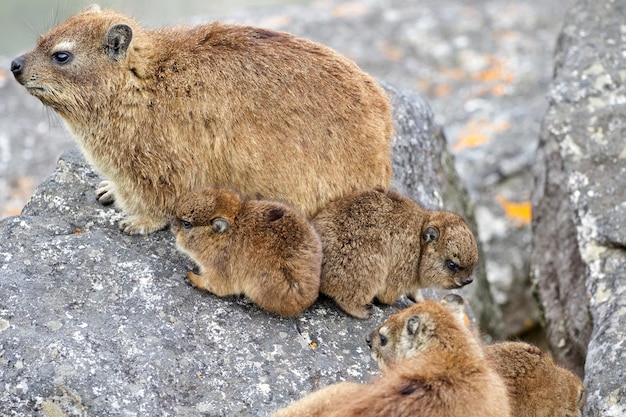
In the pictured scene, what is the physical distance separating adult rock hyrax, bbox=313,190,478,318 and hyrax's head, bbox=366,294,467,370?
0.68m

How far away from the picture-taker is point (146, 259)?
7.30 m

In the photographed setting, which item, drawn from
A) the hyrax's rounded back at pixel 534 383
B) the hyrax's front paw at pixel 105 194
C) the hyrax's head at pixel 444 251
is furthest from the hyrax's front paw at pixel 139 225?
the hyrax's rounded back at pixel 534 383

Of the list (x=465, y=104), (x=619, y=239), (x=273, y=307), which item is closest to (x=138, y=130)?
(x=273, y=307)

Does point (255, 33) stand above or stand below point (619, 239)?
above

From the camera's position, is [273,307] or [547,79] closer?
[273,307]

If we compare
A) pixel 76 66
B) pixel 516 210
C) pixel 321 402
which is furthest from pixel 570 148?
pixel 76 66

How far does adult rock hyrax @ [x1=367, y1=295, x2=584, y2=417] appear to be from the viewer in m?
6.54

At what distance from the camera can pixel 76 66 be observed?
7535mm

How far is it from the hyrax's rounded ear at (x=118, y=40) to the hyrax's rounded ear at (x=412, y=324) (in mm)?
3319

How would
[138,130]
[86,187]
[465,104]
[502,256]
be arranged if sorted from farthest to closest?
[465,104] → [502,256] → [86,187] → [138,130]

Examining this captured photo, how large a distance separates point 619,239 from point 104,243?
4742mm

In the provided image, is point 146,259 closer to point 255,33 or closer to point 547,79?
point 255,33

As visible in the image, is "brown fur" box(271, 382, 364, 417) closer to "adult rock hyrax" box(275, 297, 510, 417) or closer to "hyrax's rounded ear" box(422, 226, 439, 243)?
"adult rock hyrax" box(275, 297, 510, 417)

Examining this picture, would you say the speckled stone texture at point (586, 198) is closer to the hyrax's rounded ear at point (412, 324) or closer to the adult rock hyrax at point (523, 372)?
the adult rock hyrax at point (523, 372)
